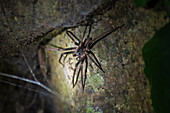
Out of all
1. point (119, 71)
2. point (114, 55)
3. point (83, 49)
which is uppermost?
point (83, 49)

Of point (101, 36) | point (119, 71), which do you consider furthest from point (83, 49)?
point (119, 71)

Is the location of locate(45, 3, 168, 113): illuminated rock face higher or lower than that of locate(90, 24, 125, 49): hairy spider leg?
lower

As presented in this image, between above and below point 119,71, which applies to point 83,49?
above

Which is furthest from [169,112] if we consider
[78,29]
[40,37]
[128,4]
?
[40,37]

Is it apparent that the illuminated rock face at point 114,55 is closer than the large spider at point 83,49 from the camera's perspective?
Yes

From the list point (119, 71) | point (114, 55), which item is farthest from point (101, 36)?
Answer: point (119, 71)

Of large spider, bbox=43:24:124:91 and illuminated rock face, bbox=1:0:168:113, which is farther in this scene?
large spider, bbox=43:24:124:91

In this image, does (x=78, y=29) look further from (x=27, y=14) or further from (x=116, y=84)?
(x=116, y=84)

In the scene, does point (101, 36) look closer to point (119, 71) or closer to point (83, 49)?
point (83, 49)

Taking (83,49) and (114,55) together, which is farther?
(83,49)

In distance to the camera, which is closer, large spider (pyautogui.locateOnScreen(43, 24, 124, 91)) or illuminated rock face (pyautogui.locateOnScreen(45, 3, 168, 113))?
illuminated rock face (pyautogui.locateOnScreen(45, 3, 168, 113))

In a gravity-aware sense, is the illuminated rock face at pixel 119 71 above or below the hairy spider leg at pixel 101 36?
below
